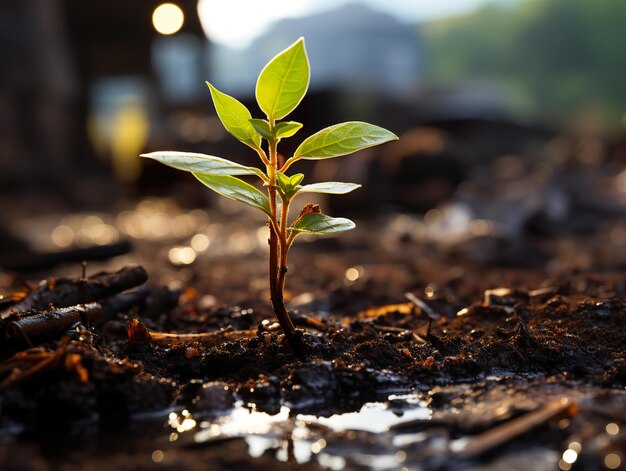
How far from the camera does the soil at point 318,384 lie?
1.35 meters

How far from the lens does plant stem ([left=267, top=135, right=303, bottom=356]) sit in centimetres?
165

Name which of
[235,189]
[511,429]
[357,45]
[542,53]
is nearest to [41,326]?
[235,189]

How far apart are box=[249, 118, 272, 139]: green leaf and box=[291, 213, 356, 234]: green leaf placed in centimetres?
23

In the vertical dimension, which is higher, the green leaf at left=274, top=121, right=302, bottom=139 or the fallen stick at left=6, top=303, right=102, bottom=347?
the green leaf at left=274, top=121, right=302, bottom=139

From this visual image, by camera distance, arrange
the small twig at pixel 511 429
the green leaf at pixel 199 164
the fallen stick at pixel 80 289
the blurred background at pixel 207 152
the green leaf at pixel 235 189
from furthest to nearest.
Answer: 1. the blurred background at pixel 207 152
2. the fallen stick at pixel 80 289
3. the green leaf at pixel 235 189
4. the green leaf at pixel 199 164
5. the small twig at pixel 511 429

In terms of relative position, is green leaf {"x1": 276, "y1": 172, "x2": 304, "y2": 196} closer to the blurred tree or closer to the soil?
the soil

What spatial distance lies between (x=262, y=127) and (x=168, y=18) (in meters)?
16.5

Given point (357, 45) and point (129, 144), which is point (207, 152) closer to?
point (129, 144)

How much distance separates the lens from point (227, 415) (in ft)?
5.18

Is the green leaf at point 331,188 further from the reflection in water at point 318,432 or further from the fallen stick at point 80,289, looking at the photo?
the fallen stick at point 80,289

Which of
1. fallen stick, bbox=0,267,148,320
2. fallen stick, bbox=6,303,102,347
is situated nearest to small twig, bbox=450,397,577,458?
fallen stick, bbox=6,303,102,347

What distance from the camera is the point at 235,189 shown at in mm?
1662

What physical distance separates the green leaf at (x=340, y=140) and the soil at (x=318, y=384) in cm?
52

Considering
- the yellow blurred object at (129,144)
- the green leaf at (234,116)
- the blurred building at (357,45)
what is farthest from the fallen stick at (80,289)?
the blurred building at (357,45)
